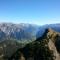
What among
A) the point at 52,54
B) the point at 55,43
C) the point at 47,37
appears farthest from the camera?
the point at 47,37

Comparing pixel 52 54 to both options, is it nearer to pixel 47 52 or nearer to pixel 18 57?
pixel 47 52

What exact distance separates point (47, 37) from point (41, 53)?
1494 cm

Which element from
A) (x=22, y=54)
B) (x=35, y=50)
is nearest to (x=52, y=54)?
(x=35, y=50)

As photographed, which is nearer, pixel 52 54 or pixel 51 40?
pixel 52 54

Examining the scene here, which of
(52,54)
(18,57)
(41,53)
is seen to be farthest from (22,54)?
(52,54)

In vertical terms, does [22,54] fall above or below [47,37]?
below

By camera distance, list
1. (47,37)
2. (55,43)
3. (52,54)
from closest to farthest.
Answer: (52,54)
(55,43)
(47,37)

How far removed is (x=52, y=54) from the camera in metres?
81.8

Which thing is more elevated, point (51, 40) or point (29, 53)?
point (51, 40)

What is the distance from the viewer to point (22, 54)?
3388 inches

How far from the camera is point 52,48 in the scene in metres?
84.8

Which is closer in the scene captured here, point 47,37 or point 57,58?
point 57,58

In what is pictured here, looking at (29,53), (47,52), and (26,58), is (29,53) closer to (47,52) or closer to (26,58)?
(26,58)

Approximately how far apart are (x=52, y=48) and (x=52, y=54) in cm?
392
